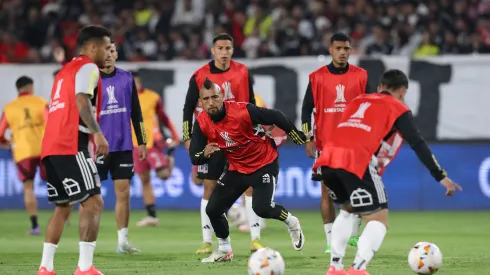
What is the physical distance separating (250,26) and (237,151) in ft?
39.1

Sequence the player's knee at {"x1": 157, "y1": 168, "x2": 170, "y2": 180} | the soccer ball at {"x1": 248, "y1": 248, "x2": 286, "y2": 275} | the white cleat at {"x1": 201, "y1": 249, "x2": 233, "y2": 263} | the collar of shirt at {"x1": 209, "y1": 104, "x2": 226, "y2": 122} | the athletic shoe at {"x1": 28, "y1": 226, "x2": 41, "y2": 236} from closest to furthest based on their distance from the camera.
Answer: the soccer ball at {"x1": 248, "y1": 248, "x2": 286, "y2": 275}
the collar of shirt at {"x1": 209, "y1": 104, "x2": 226, "y2": 122}
the white cleat at {"x1": 201, "y1": 249, "x2": 233, "y2": 263}
the athletic shoe at {"x1": 28, "y1": 226, "x2": 41, "y2": 236}
the player's knee at {"x1": 157, "y1": 168, "x2": 170, "y2": 180}

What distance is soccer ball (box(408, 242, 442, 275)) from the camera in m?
9.05

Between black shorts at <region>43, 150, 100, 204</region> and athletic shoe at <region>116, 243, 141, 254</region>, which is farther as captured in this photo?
athletic shoe at <region>116, 243, 141, 254</region>

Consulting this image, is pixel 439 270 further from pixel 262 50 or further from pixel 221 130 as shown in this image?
pixel 262 50

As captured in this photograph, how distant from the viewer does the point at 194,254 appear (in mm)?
11766

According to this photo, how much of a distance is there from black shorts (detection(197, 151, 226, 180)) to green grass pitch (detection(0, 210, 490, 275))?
0.93m

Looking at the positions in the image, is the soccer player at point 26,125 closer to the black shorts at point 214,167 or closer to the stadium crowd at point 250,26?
the stadium crowd at point 250,26

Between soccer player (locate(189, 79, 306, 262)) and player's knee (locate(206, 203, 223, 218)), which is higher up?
soccer player (locate(189, 79, 306, 262))

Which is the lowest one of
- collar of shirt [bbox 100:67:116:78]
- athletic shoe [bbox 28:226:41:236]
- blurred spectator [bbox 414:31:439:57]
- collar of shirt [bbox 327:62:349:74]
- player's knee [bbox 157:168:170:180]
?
athletic shoe [bbox 28:226:41:236]

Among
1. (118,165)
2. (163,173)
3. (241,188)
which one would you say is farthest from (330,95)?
(163,173)

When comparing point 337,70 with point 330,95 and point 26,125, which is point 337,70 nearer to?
point 330,95

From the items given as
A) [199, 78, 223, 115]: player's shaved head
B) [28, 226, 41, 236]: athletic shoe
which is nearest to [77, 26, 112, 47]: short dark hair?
[199, 78, 223, 115]: player's shaved head

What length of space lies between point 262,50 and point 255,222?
30.3 ft

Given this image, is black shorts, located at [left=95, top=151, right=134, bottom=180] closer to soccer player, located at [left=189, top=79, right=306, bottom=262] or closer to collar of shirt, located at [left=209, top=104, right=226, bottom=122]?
soccer player, located at [left=189, top=79, right=306, bottom=262]
